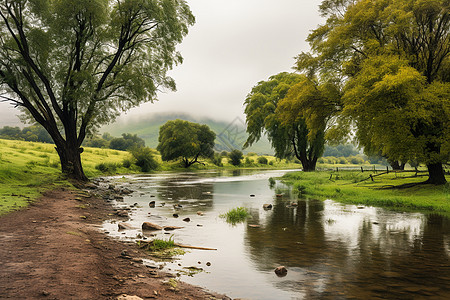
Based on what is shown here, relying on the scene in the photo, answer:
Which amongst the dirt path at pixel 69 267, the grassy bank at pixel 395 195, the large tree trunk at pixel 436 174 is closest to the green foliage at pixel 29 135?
the grassy bank at pixel 395 195

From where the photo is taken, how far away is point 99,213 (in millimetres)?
14109

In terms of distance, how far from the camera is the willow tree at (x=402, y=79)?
18.4m

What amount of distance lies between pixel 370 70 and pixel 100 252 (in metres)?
20.2

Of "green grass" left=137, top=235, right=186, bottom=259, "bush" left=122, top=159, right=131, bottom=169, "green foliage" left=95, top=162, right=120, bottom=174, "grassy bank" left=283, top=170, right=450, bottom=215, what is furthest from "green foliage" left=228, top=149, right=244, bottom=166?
"green grass" left=137, top=235, right=186, bottom=259

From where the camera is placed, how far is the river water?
6336 mm

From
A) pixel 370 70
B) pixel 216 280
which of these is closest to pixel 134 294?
pixel 216 280

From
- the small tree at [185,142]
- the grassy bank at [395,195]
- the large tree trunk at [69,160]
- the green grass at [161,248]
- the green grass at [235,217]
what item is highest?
the small tree at [185,142]

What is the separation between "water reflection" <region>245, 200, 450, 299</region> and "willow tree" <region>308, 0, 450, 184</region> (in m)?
6.70

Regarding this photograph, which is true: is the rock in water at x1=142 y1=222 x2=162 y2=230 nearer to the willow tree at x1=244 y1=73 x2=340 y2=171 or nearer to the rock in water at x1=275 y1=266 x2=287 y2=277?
the rock in water at x1=275 y1=266 x2=287 y2=277

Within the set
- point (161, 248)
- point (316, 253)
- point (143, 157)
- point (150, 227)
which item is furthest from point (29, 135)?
point (316, 253)

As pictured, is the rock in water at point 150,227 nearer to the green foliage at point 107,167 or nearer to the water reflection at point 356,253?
the water reflection at point 356,253

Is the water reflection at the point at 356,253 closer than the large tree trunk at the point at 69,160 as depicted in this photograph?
Yes

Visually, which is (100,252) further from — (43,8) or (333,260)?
(43,8)

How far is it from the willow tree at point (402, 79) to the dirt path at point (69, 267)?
17642 millimetres
